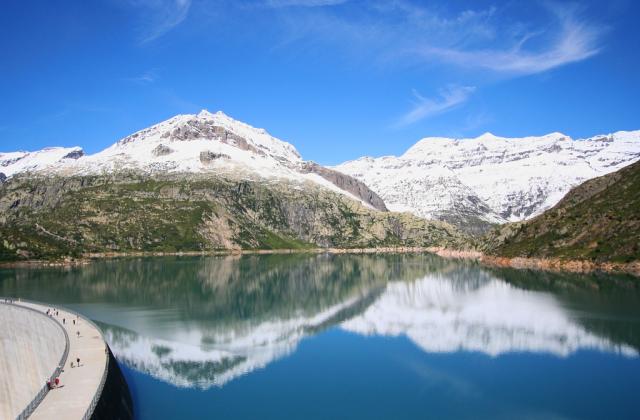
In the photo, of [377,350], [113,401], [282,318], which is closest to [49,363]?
[113,401]

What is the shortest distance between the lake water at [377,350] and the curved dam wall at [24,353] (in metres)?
11.0

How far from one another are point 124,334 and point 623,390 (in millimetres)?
79972

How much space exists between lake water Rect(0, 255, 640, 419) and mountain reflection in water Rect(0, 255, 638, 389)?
0.43 m

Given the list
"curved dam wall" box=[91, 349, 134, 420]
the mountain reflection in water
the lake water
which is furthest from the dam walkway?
the mountain reflection in water

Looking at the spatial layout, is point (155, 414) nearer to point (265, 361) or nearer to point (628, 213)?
point (265, 361)

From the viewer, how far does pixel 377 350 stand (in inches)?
3740

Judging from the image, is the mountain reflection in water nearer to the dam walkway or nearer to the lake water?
the lake water

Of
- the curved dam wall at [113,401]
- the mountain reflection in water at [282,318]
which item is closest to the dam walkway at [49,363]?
the curved dam wall at [113,401]

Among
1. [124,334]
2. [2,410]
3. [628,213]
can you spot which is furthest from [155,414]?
[628,213]

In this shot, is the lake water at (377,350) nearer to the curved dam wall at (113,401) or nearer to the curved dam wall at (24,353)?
the curved dam wall at (113,401)

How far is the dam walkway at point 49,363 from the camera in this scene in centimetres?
4600

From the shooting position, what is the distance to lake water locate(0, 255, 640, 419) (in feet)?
209

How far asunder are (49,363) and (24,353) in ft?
25.9

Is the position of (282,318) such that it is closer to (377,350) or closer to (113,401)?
(377,350)
